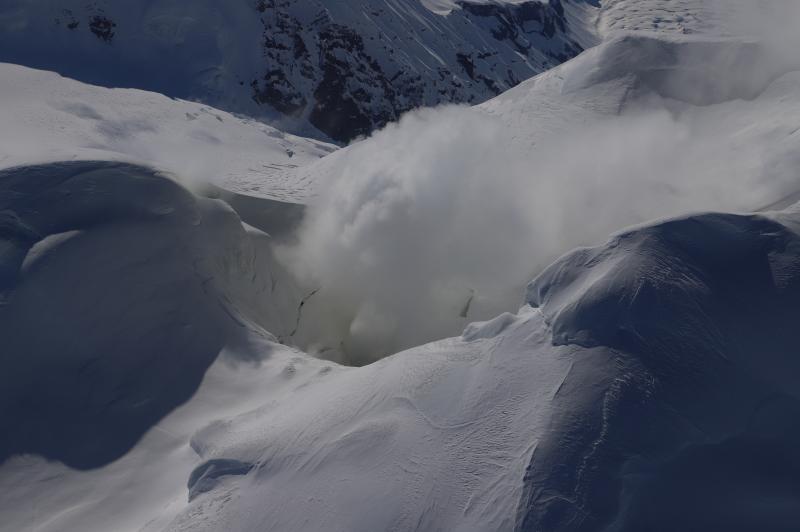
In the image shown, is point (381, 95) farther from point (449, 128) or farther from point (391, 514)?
point (391, 514)

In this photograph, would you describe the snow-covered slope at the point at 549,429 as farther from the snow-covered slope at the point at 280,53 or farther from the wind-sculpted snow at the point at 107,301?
the snow-covered slope at the point at 280,53

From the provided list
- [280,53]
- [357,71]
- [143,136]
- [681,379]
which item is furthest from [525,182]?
[357,71]

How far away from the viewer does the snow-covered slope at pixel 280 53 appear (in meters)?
34.6

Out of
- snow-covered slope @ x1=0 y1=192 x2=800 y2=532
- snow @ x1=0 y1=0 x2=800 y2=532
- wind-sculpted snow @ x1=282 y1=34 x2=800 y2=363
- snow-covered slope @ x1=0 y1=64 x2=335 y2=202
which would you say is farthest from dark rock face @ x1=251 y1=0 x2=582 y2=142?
snow-covered slope @ x1=0 y1=192 x2=800 y2=532

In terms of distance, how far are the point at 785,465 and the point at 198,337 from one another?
776 cm

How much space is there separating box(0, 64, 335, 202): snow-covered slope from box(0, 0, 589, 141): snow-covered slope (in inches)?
520

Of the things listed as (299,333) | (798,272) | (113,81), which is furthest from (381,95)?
(798,272)

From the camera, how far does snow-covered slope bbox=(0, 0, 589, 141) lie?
34.6 m

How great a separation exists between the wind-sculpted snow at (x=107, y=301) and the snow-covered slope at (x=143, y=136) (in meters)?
0.91

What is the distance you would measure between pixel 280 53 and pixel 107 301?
30.8 metres

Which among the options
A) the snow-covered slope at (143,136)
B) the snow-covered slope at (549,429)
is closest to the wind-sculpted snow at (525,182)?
the snow-covered slope at (143,136)

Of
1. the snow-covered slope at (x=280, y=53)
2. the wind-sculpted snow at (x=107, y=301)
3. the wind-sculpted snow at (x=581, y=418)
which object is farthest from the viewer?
the snow-covered slope at (x=280, y=53)

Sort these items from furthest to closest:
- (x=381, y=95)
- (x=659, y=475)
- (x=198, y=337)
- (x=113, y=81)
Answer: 1. (x=381, y=95)
2. (x=113, y=81)
3. (x=198, y=337)
4. (x=659, y=475)

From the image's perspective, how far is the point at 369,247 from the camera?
16656 millimetres
